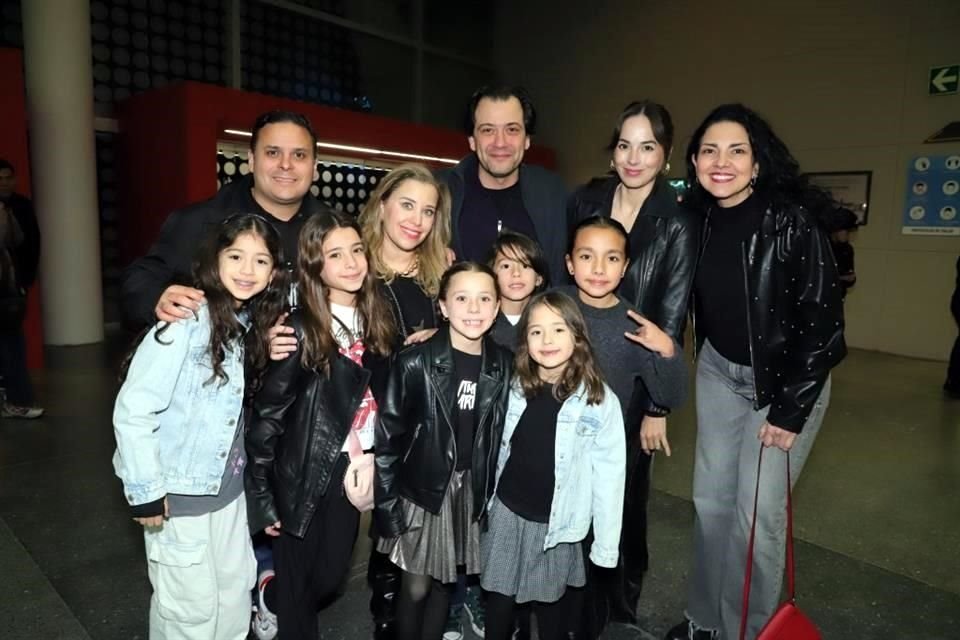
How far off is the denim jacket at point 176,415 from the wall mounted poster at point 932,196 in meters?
8.05

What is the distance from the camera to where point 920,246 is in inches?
287

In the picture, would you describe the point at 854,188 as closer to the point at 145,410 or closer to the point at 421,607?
the point at 421,607

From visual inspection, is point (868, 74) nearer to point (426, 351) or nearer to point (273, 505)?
point (426, 351)

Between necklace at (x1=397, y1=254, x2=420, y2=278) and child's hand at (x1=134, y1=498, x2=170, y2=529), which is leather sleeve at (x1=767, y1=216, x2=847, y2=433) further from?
child's hand at (x1=134, y1=498, x2=170, y2=529)

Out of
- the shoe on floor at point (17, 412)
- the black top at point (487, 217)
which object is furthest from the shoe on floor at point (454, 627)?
the shoe on floor at point (17, 412)

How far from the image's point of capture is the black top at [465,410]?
1.87 m

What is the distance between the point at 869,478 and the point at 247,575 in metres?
3.66

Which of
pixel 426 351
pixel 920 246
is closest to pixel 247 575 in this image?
pixel 426 351

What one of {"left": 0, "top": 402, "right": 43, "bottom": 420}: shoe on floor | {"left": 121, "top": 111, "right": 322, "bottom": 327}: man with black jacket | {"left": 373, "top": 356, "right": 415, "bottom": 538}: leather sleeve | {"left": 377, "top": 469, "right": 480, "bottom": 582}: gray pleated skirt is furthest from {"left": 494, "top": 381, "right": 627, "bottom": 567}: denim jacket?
{"left": 0, "top": 402, "right": 43, "bottom": 420}: shoe on floor

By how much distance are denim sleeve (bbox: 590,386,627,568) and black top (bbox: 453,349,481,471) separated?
1.23 ft

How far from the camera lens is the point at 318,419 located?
6.07ft

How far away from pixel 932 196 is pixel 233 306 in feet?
26.7

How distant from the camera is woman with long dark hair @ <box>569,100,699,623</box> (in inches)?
82.0

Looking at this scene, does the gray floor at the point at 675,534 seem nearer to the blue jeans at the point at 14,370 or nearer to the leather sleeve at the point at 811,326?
the blue jeans at the point at 14,370
